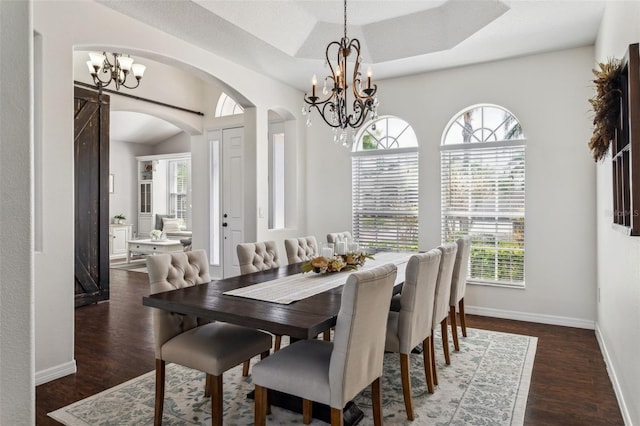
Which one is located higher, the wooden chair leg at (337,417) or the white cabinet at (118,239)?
the white cabinet at (118,239)

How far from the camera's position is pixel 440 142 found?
4.94 m

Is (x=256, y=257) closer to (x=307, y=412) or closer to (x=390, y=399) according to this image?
(x=307, y=412)

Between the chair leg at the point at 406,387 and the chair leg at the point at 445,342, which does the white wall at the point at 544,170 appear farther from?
the chair leg at the point at 406,387

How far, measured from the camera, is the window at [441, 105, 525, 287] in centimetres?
458

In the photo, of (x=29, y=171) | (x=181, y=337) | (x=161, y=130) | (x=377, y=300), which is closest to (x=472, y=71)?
(x=377, y=300)

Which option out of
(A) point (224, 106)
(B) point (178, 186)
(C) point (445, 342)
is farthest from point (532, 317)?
(B) point (178, 186)

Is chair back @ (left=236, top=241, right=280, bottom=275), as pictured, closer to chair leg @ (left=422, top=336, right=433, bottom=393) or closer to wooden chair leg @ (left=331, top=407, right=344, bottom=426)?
chair leg @ (left=422, top=336, right=433, bottom=393)

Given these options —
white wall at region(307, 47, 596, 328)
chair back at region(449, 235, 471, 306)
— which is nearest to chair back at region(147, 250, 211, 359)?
chair back at region(449, 235, 471, 306)

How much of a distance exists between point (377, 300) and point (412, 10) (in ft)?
10.4

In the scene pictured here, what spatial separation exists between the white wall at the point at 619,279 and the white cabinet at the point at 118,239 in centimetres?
961

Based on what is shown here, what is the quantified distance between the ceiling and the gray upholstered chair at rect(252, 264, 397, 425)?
2826 mm

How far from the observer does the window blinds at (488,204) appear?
457 cm

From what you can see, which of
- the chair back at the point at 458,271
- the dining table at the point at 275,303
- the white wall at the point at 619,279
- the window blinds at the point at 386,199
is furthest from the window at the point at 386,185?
the dining table at the point at 275,303

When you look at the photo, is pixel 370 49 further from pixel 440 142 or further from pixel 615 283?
pixel 615 283
